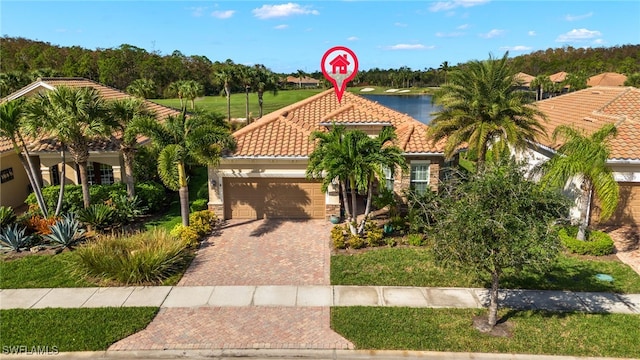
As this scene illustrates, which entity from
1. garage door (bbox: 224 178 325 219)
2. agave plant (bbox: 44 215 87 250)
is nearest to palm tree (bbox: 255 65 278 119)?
garage door (bbox: 224 178 325 219)

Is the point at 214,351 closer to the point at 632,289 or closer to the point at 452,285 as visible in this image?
the point at 452,285

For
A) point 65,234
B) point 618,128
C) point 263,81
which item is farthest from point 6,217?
point 263,81

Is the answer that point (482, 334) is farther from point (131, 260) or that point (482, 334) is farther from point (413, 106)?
point (413, 106)

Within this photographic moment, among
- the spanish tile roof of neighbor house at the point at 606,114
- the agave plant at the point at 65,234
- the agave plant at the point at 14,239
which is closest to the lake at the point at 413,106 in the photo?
the spanish tile roof of neighbor house at the point at 606,114

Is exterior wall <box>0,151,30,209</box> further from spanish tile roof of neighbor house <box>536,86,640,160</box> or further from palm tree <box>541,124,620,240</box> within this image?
spanish tile roof of neighbor house <box>536,86,640,160</box>

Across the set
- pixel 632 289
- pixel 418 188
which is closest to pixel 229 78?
pixel 418 188

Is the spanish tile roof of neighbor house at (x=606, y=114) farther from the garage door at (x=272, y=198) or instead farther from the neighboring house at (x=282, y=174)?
the garage door at (x=272, y=198)
